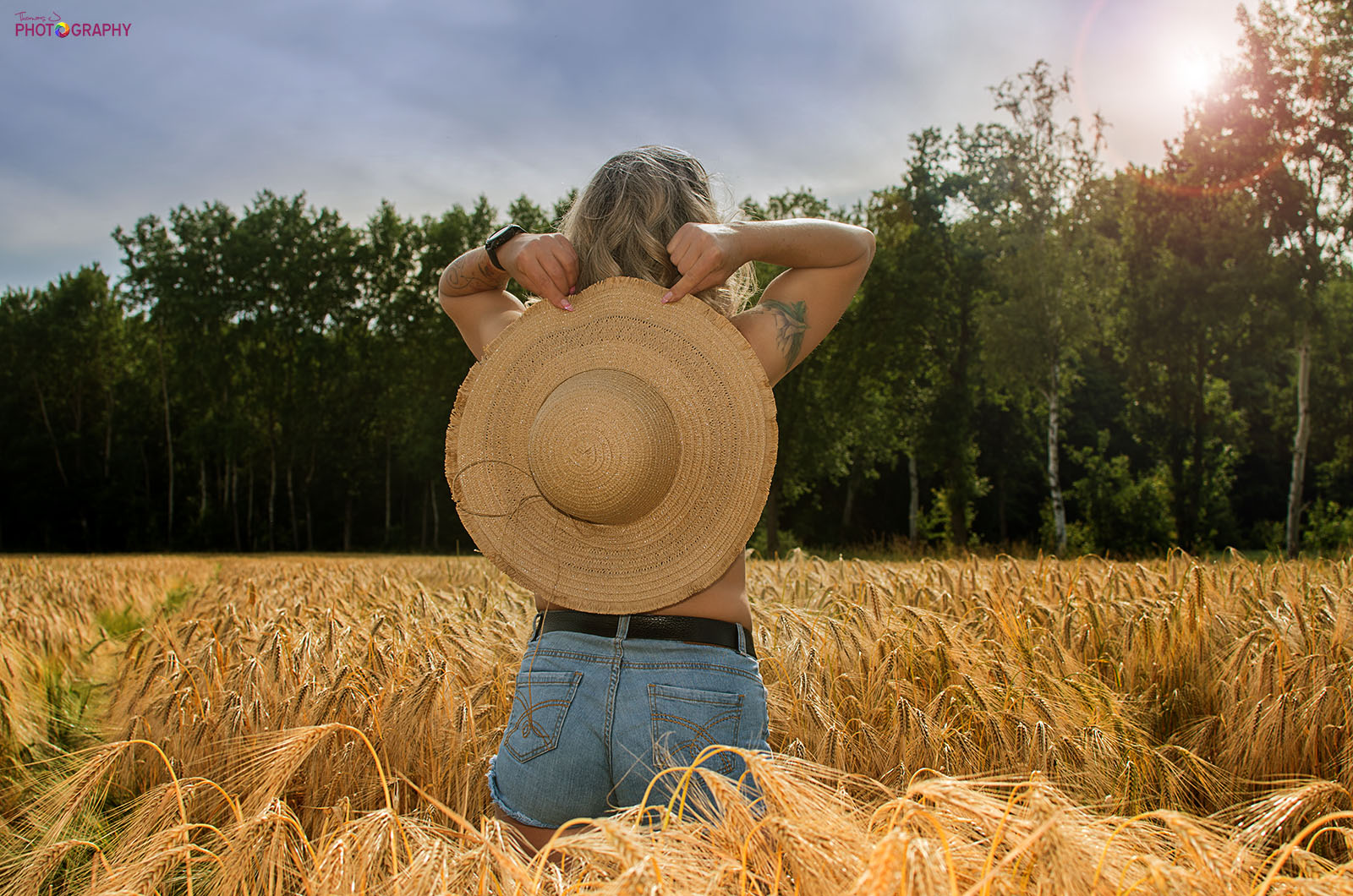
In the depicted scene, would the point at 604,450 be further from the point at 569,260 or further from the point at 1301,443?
the point at 1301,443

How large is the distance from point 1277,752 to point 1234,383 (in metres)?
43.4

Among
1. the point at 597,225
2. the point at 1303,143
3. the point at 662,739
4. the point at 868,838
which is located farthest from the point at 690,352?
the point at 1303,143

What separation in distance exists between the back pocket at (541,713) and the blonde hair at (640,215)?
0.97 metres

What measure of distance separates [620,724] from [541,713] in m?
0.18

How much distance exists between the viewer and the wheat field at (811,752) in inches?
48.7

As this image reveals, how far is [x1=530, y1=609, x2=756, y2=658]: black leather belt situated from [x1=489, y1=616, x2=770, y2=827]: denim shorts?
0.06 feet

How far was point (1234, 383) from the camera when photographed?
128ft

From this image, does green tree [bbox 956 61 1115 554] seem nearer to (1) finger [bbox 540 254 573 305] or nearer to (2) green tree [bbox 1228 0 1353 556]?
(2) green tree [bbox 1228 0 1353 556]

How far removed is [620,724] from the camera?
1868 millimetres

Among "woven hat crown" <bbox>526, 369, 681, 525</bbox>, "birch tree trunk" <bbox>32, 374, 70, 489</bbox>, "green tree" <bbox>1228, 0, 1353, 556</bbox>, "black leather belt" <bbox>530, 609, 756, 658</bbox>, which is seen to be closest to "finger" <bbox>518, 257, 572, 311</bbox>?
"woven hat crown" <bbox>526, 369, 681, 525</bbox>

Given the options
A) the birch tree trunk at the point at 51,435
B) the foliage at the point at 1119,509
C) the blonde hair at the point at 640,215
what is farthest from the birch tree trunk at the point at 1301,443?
the birch tree trunk at the point at 51,435

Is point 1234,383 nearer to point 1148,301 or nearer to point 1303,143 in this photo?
point 1148,301

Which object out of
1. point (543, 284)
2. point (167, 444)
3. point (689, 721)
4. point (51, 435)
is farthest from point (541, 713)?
point (167, 444)

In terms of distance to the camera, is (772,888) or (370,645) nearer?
(772,888)
